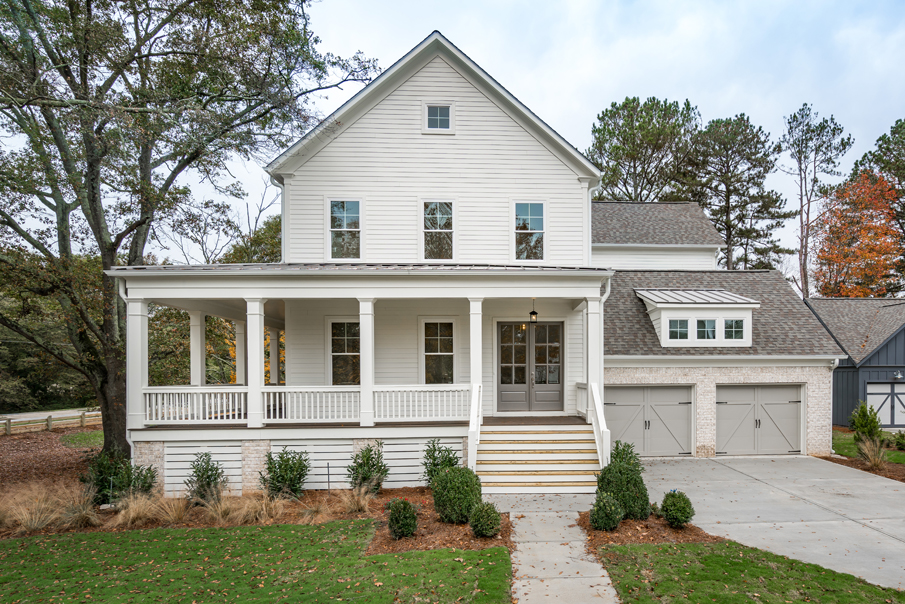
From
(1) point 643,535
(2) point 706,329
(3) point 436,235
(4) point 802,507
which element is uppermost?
(3) point 436,235

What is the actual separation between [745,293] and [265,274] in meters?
13.6

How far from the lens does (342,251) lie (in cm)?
1233

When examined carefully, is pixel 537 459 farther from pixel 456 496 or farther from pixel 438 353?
pixel 438 353

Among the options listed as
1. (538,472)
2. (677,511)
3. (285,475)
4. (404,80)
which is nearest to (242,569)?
(285,475)

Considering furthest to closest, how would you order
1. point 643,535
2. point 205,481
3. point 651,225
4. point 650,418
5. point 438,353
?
point 651,225 → point 650,418 → point 438,353 → point 205,481 → point 643,535

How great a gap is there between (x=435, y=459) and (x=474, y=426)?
1.00 m

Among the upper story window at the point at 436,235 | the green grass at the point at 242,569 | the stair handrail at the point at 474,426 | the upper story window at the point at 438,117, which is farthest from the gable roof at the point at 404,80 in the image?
the green grass at the point at 242,569

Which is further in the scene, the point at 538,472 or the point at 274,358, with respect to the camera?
the point at 274,358

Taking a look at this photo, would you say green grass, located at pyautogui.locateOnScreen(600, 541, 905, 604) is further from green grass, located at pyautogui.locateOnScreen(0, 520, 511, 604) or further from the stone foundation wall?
the stone foundation wall

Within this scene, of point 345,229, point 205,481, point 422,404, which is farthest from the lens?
point 345,229

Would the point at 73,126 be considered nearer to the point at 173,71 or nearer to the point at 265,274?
the point at 173,71

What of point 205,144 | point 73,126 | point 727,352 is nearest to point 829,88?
point 727,352

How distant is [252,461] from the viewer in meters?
10.1

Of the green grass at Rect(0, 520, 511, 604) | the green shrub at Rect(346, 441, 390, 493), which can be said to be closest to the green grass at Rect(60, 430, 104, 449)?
the green grass at Rect(0, 520, 511, 604)
